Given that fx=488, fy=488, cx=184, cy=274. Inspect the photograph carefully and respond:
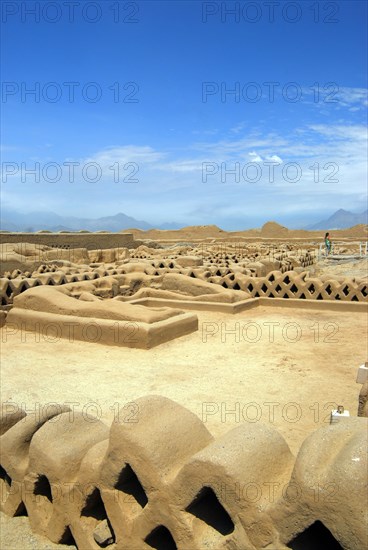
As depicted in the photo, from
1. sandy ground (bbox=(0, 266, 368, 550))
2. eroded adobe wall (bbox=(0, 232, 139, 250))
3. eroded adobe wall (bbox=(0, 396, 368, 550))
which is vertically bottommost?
sandy ground (bbox=(0, 266, 368, 550))

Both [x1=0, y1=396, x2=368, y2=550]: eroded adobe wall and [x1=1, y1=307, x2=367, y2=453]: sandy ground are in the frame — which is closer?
[x1=0, y1=396, x2=368, y2=550]: eroded adobe wall

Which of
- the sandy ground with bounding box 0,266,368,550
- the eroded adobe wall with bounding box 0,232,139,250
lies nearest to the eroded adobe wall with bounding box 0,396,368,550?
the sandy ground with bounding box 0,266,368,550

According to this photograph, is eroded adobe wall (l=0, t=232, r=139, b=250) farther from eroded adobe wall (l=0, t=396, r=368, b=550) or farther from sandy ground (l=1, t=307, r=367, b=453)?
eroded adobe wall (l=0, t=396, r=368, b=550)

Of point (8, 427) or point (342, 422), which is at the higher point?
point (342, 422)

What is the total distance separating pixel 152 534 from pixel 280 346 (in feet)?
15.3

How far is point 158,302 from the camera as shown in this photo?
10.3 m

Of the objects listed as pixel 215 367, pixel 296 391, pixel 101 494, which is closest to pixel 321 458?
pixel 101 494

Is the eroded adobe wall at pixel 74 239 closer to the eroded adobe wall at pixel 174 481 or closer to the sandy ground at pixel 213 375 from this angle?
the sandy ground at pixel 213 375

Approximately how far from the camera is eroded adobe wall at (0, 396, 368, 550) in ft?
6.30

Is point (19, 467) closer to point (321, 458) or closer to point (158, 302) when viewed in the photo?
point (321, 458)

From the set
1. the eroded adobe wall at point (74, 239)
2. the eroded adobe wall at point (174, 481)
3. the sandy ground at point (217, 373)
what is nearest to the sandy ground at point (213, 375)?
the sandy ground at point (217, 373)

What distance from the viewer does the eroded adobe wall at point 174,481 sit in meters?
1.92

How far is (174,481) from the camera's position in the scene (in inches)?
93.5

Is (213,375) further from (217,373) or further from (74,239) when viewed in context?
(74,239)
